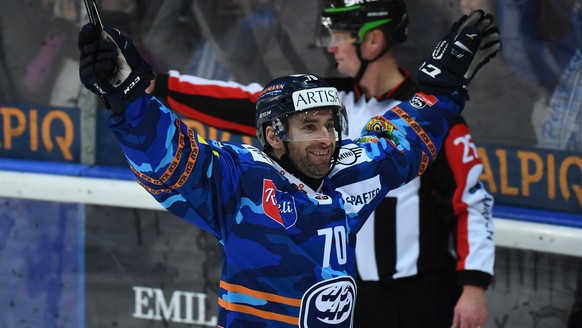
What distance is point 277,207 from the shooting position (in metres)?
3.28

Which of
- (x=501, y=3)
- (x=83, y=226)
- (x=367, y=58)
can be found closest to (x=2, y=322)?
(x=83, y=226)

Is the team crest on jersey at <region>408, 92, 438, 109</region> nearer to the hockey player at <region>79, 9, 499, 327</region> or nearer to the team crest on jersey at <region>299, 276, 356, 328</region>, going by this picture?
the hockey player at <region>79, 9, 499, 327</region>

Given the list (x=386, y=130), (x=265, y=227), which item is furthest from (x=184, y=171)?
(x=386, y=130)

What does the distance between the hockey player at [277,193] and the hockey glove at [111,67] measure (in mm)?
35

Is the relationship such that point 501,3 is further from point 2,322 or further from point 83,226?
point 2,322

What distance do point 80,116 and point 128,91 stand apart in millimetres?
2707

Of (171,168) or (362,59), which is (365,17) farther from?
(171,168)

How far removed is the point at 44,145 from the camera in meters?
5.66

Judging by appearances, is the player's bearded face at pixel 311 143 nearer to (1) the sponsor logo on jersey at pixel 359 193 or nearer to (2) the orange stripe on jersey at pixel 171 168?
(1) the sponsor logo on jersey at pixel 359 193

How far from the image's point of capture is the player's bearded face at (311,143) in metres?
3.35

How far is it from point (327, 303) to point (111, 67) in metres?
0.97

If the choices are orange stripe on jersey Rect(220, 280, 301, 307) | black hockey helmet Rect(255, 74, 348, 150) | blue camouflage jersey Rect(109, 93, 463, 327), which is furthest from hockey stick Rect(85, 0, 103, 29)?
orange stripe on jersey Rect(220, 280, 301, 307)

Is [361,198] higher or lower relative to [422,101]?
lower

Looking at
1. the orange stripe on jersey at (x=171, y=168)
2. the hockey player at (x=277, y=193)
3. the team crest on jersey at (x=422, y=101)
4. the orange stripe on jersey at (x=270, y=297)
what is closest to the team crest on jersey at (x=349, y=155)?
the hockey player at (x=277, y=193)
